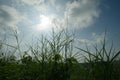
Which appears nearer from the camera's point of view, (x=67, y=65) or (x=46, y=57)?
(x=67, y=65)

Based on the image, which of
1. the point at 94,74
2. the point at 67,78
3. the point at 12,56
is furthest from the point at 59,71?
the point at 12,56

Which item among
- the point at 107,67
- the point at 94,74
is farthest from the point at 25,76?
the point at 107,67

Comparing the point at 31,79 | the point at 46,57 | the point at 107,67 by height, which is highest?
the point at 46,57

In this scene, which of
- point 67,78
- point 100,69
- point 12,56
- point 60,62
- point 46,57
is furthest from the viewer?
point 12,56

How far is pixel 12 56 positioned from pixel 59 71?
2.61 meters

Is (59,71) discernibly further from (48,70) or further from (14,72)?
(14,72)

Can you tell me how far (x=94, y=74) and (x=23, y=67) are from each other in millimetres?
1403

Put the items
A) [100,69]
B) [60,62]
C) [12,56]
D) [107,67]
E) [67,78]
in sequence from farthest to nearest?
[12,56] < [60,62] < [67,78] < [100,69] < [107,67]

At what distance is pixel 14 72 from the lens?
294 centimetres

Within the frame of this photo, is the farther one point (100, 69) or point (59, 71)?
point (59, 71)

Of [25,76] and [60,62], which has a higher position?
[60,62]

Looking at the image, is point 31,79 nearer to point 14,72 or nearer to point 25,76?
point 25,76

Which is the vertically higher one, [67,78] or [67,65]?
[67,65]

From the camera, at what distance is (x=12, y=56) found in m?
5.12
